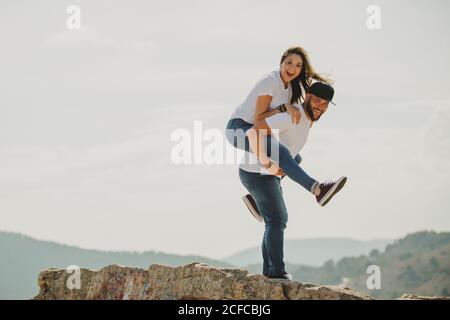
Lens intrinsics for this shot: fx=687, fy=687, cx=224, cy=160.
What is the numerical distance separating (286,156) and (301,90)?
912 millimetres

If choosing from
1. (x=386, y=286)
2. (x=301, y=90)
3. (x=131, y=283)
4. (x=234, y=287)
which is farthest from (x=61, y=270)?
(x=386, y=286)

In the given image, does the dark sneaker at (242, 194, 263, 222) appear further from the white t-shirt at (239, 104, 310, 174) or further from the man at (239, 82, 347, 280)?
the white t-shirt at (239, 104, 310, 174)

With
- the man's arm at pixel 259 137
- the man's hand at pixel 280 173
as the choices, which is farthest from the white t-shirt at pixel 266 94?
the man's hand at pixel 280 173

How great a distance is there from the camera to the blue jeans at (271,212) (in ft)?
27.7

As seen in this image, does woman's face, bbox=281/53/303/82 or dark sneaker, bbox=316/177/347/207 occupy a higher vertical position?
woman's face, bbox=281/53/303/82

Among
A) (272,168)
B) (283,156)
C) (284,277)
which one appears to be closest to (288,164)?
(283,156)

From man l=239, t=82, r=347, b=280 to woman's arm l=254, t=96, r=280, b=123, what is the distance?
0.09 metres

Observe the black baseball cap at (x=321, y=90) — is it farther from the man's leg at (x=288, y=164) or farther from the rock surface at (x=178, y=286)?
the rock surface at (x=178, y=286)

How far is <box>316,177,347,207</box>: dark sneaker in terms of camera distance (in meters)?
7.91

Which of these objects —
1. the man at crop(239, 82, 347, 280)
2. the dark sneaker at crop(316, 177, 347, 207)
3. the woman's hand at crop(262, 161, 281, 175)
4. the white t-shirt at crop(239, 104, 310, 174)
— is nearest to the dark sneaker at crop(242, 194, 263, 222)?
the man at crop(239, 82, 347, 280)

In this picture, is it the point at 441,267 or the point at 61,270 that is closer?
the point at 61,270
